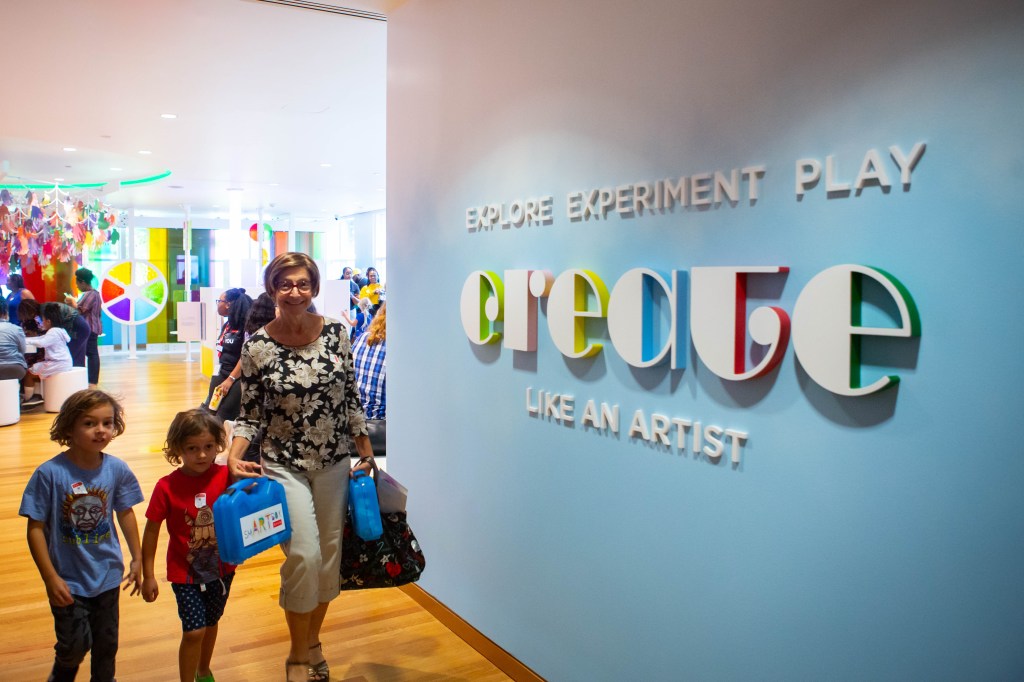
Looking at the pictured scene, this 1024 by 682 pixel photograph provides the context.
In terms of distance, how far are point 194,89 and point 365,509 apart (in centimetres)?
448

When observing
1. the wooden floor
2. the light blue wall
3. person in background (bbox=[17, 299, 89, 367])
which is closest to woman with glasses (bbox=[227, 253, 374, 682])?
the wooden floor

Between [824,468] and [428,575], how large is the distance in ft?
8.19

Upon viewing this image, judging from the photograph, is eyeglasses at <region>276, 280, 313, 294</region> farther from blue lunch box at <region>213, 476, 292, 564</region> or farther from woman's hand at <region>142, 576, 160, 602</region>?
woman's hand at <region>142, 576, 160, 602</region>

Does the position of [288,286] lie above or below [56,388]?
above

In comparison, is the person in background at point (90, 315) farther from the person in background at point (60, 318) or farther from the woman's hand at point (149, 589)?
the woman's hand at point (149, 589)

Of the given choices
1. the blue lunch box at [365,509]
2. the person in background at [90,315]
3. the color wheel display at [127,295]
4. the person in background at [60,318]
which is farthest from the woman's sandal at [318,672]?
the color wheel display at [127,295]

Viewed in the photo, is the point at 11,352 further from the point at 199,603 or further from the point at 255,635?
the point at 199,603

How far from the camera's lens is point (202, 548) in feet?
9.64

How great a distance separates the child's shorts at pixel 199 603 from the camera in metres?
2.96

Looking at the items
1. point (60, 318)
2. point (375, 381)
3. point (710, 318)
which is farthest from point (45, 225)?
point (710, 318)

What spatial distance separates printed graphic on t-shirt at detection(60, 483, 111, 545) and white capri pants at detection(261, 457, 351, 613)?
597mm

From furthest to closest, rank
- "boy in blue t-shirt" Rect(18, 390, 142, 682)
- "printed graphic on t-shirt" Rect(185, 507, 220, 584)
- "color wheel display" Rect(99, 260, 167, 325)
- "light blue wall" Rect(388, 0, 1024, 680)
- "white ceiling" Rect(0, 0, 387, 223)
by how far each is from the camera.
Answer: "color wheel display" Rect(99, 260, 167, 325), "white ceiling" Rect(0, 0, 387, 223), "printed graphic on t-shirt" Rect(185, 507, 220, 584), "boy in blue t-shirt" Rect(18, 390, 142, 682), "light blue wall" Rect(388, 0, 1024, 680)

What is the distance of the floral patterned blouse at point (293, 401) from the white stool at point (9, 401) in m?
7.66

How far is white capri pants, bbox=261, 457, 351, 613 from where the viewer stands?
3.14 metres
